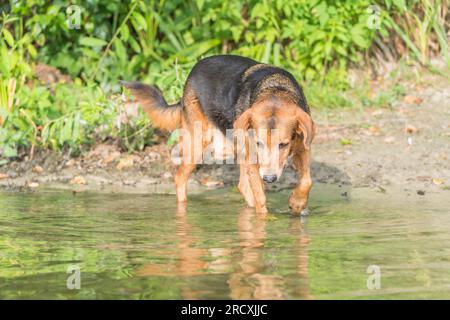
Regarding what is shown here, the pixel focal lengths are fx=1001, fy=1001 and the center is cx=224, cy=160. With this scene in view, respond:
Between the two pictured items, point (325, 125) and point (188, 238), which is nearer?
point (188, 238)

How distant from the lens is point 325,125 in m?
11.1

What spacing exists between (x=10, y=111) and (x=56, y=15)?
1.31 m

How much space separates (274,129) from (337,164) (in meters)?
2.38

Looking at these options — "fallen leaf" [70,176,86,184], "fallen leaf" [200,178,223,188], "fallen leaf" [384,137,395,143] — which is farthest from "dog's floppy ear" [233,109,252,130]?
"fallen leaf" [384,137,395,143]

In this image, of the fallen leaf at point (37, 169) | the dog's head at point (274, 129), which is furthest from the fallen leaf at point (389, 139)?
the fallen leaf at point (37, 169)

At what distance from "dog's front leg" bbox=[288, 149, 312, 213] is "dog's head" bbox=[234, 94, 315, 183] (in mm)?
298

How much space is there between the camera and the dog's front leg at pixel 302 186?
8117 mm

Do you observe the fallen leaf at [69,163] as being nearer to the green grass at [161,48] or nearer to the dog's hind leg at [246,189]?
the green grass at [161,48]

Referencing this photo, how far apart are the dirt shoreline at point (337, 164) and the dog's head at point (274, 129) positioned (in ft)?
5.54

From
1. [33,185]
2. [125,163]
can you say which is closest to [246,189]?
[125,163]
